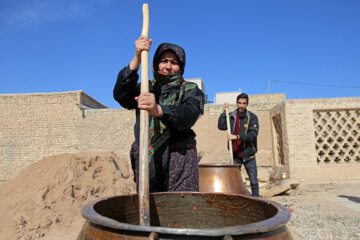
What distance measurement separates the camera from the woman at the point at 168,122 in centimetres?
155

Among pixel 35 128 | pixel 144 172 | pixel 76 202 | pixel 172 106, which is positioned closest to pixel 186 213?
pixel 144 172

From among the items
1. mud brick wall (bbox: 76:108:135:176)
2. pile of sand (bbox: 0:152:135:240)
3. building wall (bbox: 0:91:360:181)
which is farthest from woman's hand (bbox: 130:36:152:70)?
mud brick wall (bbox: 76:108:135:176)

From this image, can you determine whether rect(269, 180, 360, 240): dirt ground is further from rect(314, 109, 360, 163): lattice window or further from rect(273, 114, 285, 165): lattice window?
rect(273, 114, 285, 165): lattice window

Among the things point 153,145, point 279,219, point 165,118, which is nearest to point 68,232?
point 153,145

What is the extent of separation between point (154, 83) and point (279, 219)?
4.02ft

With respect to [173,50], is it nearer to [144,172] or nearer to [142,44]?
[142,44]

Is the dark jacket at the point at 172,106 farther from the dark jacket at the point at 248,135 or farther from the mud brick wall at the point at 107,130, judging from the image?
the mud brick wall at the point at 107,130

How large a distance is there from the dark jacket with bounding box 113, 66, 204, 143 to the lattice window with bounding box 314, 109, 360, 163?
7286 mm

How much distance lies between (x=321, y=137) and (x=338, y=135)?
505 mm

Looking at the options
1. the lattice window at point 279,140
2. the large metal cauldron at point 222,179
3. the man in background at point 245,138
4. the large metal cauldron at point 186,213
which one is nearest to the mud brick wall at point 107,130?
the lattice window at point 279,140

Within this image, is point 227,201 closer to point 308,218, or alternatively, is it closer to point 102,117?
point 308,218

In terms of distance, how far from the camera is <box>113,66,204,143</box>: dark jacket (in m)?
1.37

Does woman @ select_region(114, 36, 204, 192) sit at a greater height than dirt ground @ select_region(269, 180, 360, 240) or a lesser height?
greater

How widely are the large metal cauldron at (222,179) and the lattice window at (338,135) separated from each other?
18.5 feet
